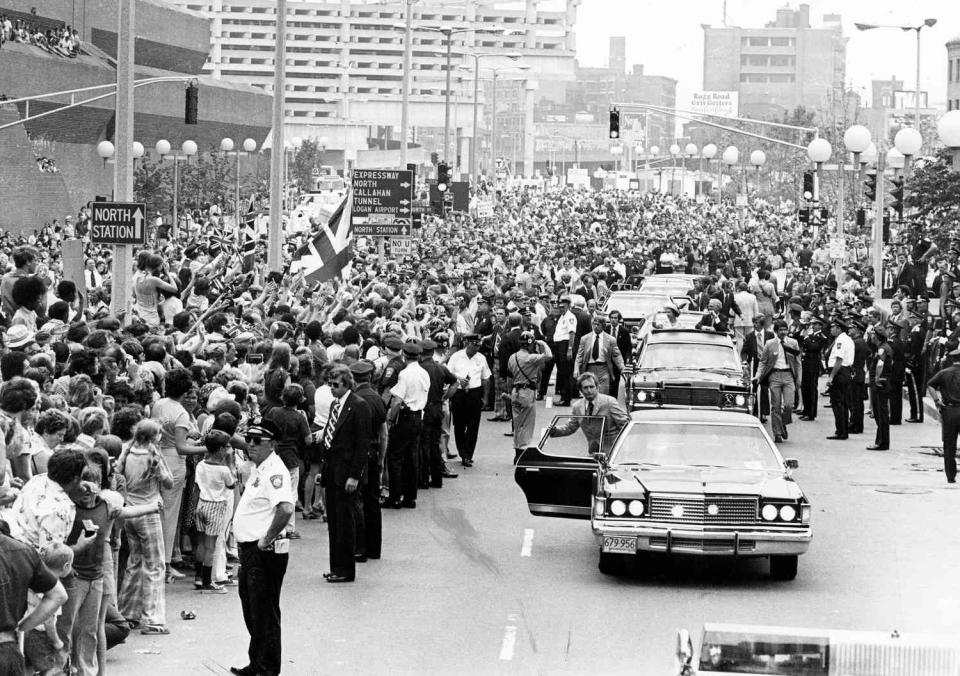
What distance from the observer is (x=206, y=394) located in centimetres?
1508

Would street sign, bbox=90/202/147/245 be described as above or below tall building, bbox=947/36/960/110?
below

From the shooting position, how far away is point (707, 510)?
14.3 meters

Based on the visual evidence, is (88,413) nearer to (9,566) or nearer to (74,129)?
(9,566)

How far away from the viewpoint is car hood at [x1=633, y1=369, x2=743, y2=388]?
75.6 feet

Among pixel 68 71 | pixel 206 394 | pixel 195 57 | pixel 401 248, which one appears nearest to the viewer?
pixel 206 394

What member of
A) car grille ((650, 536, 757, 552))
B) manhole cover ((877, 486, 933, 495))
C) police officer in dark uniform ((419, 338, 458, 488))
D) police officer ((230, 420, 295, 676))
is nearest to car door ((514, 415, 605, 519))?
car grille ((650, 536, 757, 552))

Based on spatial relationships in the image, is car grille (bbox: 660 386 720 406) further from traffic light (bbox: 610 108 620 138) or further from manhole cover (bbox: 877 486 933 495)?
traffic light (bbox: 610 108 620 138)

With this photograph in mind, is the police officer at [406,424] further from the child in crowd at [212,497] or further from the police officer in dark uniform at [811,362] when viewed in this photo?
the police officer in dark uniform at [811,362]

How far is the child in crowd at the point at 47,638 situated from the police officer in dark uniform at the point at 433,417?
997 centimetres

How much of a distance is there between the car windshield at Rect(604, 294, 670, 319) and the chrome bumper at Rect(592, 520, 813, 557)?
1721cm

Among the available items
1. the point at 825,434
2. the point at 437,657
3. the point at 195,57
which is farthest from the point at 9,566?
the point at 195,57

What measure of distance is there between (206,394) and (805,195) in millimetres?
34882

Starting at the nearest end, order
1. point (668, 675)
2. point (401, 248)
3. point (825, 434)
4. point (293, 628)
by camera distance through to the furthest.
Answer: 1. point (668, 675)
2. point (293, 628)
3. point (825, 434)
4. point (401, 248)

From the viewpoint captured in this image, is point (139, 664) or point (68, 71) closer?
point (139, 664)
